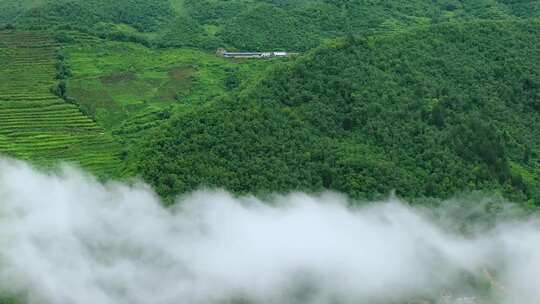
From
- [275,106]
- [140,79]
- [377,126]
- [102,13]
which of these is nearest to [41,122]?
[140,79]

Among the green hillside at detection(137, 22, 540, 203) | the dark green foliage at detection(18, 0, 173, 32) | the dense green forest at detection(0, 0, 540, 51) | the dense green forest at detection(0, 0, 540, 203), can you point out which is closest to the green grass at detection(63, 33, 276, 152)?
the dense green forest at detection(0, 0, 540, 203)

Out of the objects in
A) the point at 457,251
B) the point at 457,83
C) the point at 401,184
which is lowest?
the point at 457,251

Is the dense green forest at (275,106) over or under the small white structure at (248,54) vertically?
under

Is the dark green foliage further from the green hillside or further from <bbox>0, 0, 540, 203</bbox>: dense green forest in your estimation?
the green hillside

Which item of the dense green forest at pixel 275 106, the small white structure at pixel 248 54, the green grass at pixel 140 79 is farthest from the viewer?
the small white structure at pixel 248 54

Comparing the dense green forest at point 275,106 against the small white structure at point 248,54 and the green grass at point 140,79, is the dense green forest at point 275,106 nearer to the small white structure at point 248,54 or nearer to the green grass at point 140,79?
the green grass at point 140,79

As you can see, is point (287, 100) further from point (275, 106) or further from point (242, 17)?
point (242, 17)

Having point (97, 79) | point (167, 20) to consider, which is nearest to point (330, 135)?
point (97, 79)

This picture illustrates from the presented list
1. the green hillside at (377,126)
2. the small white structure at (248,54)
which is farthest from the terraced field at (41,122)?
the small white structure at (248,54)

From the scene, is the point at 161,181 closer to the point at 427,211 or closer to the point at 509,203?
the point at 427,211
